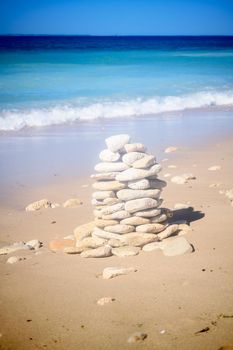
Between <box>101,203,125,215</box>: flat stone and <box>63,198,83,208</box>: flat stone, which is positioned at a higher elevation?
<box>101,203,125,215</box>: flat stone

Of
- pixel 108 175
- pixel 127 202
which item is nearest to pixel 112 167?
pixel 108 175

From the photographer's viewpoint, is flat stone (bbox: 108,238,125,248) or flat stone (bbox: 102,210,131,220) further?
flat stone (bbox: 102,210,131,220)

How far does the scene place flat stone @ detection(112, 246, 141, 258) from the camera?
5707mm

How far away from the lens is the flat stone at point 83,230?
628 centimetres

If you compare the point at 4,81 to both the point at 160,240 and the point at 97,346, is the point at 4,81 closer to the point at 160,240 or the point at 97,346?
the point at 160,240

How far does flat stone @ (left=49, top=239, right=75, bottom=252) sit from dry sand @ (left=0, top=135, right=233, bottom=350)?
0.13 meters

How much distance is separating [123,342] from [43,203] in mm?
4194

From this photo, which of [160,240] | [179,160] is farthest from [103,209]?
[179,160]

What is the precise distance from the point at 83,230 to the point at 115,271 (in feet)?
4.42

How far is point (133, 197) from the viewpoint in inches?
240

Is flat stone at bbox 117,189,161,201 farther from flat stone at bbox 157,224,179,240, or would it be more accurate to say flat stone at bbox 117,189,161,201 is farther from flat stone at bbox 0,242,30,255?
flat stone at bbox 0,242,30,255

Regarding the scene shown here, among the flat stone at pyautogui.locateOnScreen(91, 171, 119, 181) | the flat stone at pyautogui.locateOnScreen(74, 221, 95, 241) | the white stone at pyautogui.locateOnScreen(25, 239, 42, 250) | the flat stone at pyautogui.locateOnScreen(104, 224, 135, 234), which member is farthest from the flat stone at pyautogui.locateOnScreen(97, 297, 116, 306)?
the flat stone at pyautogui.locateOnScreen(91, 171, 119, 181)

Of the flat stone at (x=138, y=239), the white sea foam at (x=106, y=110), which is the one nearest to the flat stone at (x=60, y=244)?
the flat stone at (x=138, y=239)

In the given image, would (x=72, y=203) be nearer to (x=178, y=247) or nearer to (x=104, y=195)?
(x=104, y=195)
